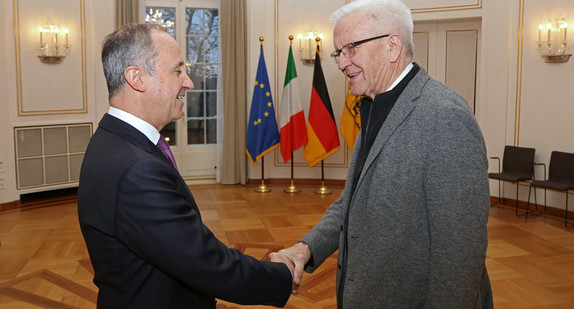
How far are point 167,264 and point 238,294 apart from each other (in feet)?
0.81

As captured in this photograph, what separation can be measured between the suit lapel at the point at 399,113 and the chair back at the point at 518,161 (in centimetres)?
550

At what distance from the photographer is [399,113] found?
1.62 m

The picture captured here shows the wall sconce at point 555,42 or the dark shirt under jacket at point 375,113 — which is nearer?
the dark shirt under jacket at point 375,113

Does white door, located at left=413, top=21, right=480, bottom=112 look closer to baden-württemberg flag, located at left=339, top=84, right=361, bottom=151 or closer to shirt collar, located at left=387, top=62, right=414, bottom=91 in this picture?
baden-württemberg flag, located at left=339, top=84, right=361, bottom=151

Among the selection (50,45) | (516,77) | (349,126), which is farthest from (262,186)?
(516,77)

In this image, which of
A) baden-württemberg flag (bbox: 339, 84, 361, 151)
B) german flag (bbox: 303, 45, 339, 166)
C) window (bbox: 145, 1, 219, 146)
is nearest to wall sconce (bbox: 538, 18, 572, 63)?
baden-württemberg flag (bbox: 339, 84, 361, 151)

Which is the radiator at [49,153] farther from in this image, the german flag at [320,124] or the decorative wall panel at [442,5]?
the decorative wall panel at [442,5]

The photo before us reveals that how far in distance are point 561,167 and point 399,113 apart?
5421 millimetres

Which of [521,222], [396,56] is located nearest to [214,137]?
[521,222]

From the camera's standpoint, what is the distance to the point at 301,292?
12.8ft

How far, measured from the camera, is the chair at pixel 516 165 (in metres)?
6.45

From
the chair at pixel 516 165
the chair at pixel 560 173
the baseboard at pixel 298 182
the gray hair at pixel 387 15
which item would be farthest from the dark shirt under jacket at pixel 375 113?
the baseboard at pixel 298 182

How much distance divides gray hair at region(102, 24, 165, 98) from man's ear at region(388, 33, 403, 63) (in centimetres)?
75

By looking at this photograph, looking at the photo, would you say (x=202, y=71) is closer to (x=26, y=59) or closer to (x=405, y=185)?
(x=26, y=59)
